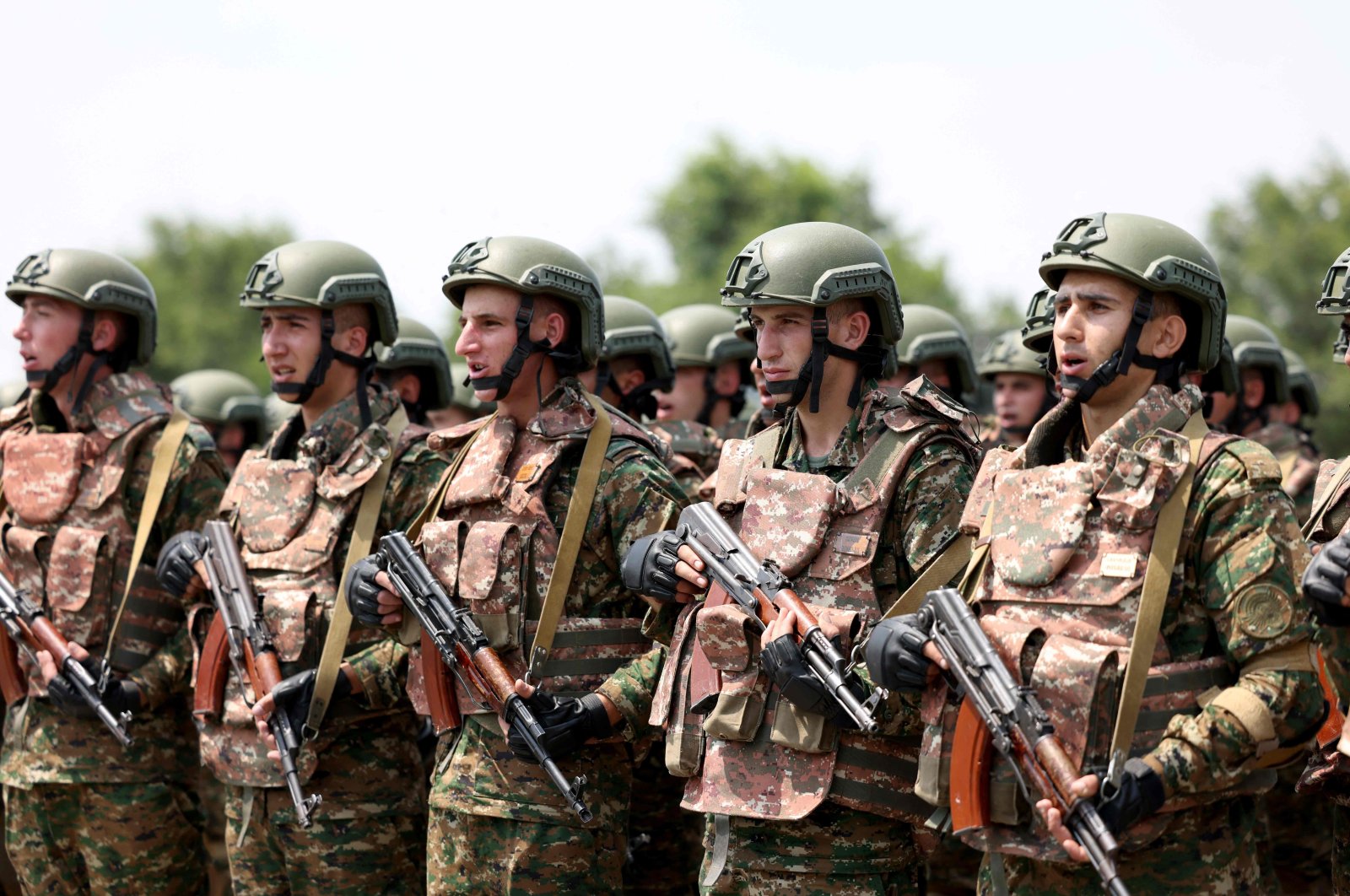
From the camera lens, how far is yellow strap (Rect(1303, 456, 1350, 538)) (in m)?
6.18

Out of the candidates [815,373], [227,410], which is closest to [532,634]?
[815,373]

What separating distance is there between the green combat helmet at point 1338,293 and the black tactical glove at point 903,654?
2.39 meters

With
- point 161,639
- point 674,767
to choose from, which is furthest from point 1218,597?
point 161,639

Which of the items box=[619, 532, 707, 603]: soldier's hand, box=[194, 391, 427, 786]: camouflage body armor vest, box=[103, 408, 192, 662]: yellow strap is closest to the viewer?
box=[619, 532, 707, 603]: soldier's hand

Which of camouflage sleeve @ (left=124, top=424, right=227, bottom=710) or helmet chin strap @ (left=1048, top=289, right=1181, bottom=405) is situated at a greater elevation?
helmet chin strap @ (left=1048, top=289, right=1181, bottom=405)

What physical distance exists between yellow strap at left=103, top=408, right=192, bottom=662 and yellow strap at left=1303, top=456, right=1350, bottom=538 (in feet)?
17.1

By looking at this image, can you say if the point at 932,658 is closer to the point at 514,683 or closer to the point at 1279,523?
the point at 1279,523

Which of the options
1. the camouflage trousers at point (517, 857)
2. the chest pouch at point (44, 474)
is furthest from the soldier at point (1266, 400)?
the chest pouch at point (44, 474)

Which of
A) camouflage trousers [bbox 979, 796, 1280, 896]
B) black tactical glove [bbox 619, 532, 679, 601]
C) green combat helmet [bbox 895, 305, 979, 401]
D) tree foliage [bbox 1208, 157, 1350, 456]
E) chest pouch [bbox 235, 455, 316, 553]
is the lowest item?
camouflage trousers [bbox 979, 796, 1280, 896]

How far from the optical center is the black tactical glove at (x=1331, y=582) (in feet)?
14.6

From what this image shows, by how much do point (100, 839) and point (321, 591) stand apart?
180cm

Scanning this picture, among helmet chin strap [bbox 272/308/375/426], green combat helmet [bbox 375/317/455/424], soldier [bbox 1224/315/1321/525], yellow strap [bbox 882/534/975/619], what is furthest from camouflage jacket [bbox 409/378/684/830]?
soldier [bbox 1224/315/1321/525]

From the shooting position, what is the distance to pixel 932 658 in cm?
484

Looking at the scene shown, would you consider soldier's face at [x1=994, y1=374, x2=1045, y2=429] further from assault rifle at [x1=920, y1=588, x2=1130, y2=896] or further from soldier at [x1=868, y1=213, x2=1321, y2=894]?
assault rifle at [x1=920, y1=588, x2=1130, y2=896]
